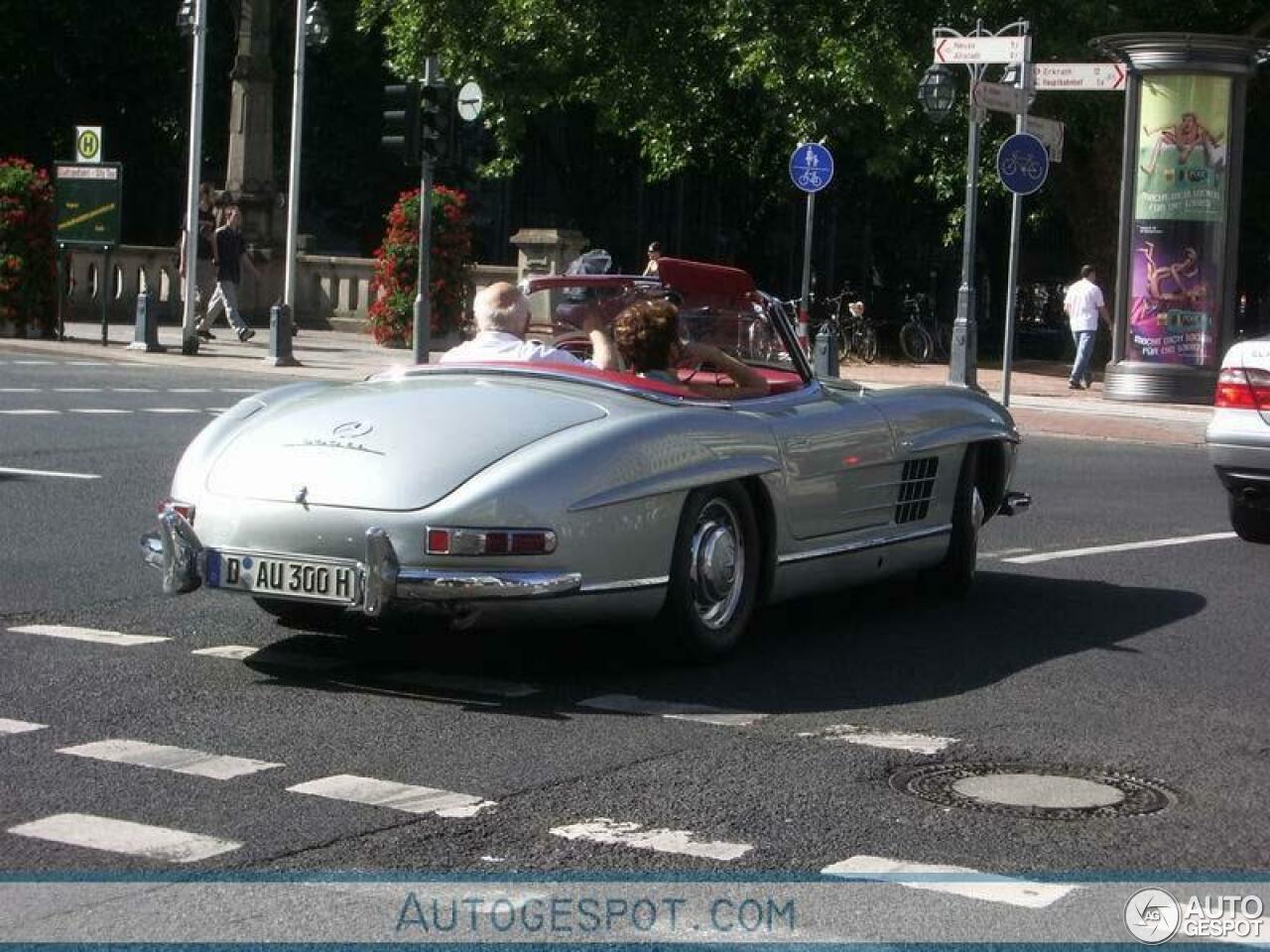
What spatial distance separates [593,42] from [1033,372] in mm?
8289

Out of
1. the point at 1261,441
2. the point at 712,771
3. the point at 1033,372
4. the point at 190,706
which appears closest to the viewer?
the point at 712,771

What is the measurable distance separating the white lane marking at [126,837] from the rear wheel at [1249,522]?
856 centimetres

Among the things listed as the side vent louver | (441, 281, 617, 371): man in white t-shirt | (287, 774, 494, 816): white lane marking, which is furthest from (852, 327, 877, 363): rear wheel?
(287, 774, 494, 816): white lane marking

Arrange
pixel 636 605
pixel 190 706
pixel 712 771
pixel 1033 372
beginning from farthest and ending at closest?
pixel 1033 372
pixel 636 605
pixel 190 706
pixel 712 771

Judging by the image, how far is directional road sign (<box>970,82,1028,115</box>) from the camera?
23.8 m

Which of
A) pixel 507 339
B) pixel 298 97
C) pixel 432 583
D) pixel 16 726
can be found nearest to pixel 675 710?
pixel 432 583

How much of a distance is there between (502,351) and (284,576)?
1.67 m

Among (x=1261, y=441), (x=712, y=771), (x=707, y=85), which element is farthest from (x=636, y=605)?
(x=707, y=85)

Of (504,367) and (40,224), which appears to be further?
(40,224)

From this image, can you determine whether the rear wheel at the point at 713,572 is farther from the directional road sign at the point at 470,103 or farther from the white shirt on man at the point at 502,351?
the directional road sign at the point at 470,103

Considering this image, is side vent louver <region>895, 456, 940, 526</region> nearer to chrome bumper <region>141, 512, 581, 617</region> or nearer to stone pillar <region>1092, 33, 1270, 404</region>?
chrome bumper <region>141, 512, 581, 617</region>

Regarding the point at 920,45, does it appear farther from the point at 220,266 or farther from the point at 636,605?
the point at 636,605

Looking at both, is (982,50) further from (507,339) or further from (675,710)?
(675,710)

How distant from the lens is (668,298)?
901 centimetres
